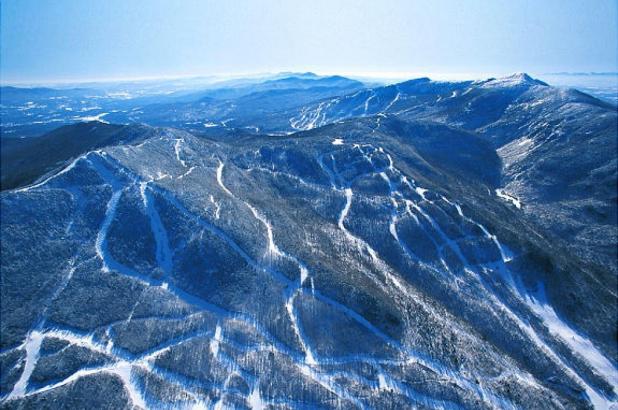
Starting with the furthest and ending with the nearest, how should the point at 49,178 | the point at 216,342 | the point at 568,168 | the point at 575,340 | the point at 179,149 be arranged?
1. the point at 568,168
2. the point at 179,149
3. the point at 49,178
4. the point at 575,340
5. the point at 216,342

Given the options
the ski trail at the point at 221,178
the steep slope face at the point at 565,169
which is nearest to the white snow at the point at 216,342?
the ski trail at the point at 221,178

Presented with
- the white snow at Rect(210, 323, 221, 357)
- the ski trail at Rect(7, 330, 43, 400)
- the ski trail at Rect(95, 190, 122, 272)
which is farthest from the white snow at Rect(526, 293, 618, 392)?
the ski trail at Rect(7, 330, 43, 400)

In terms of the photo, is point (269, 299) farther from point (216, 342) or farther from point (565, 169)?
point (565, 169)

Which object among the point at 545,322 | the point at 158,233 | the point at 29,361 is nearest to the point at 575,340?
the point at 545,322

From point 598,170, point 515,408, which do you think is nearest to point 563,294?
point 515,408

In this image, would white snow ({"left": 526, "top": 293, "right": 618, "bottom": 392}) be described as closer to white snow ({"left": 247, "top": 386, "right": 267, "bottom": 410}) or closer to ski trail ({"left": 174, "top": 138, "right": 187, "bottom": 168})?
white snow ({"left": 247, "top": 386, "right": 267, "bottom": 410})

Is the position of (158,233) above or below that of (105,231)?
below

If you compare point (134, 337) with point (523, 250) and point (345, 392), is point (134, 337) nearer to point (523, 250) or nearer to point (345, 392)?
point (345, 392)
